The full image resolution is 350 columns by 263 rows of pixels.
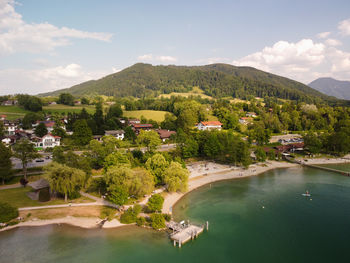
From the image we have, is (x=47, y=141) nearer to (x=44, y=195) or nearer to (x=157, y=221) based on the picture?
(x=44, y=195)

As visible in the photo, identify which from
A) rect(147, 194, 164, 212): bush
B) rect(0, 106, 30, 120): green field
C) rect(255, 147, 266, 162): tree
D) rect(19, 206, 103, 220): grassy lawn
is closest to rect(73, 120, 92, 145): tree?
rect(19, 206, 103, 220): grassy lawn

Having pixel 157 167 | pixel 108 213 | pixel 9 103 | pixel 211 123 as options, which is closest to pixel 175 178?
pixel 157 167

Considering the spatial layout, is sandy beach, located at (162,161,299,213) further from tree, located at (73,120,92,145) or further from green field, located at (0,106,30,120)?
green field, located at (0,106,30,120)

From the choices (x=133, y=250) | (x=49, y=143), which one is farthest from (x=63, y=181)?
(x=49, y=143)

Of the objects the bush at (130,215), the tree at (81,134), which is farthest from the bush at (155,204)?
the tree at (81,134)

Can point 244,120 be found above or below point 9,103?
below

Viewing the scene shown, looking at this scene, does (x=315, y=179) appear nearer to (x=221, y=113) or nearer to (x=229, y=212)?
(x=229, y=212)
